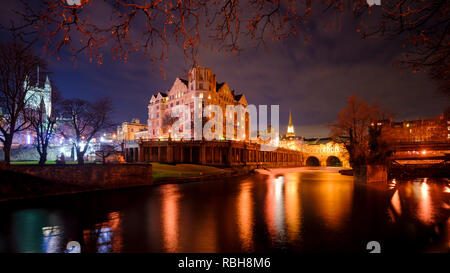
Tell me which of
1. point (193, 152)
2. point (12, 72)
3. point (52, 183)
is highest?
point (12, 72)

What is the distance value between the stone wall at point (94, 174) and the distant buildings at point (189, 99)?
4783cm

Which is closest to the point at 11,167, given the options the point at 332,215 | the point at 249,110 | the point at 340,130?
the point at 332,215

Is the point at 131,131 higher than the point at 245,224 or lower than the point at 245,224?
higher

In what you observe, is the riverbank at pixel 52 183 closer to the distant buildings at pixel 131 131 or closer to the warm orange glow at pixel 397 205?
Result: the warm orange glow at pixel 397 205

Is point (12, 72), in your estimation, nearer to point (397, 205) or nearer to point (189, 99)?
point (397, 205)

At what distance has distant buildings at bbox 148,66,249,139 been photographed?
78.1 metres

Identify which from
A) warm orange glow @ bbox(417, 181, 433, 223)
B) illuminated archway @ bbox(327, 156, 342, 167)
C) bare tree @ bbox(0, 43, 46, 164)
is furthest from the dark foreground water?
illuminated archway @ bbox(327, 156, 342, 167)

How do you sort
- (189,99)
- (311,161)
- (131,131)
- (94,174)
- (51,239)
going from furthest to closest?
(311,161)
(131,131)
(189,99)
(94,174)
(51,239)

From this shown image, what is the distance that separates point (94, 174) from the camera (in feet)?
72.7

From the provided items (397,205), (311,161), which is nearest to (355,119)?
(397,205)

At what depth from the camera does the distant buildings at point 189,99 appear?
7812 cm

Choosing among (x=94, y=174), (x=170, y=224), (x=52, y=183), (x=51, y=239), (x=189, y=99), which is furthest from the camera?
(x=189, y=99)

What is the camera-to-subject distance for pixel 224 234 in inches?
370

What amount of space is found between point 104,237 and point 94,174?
594 inches
